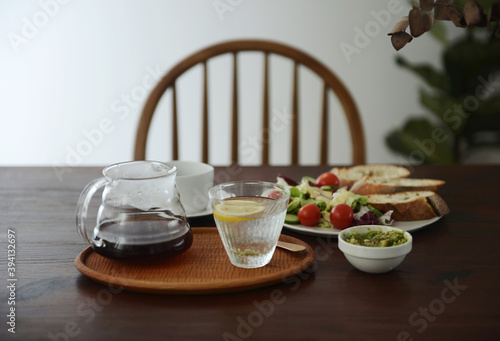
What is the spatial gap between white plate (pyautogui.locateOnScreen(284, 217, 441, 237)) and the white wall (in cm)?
213

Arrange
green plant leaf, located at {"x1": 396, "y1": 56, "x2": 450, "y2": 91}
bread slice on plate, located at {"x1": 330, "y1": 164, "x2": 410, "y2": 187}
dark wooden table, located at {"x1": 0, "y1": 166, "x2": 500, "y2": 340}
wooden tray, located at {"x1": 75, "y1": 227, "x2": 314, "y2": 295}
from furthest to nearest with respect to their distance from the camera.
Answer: green plant leaf, located at {"x1": 396, "y1": 56, "x2": 450, "y2": 91}, bread slice on plate, located at {"x1": 330, "y1": 164, "x2": 410, "y2": 187}, wooden tray, located at {"x1": 75, "y1": 227, "x2": 314, "y2": 295}, dark wooden table, located at {"x1": 0, "y1": 166, "x2": 500, "y2": 340}

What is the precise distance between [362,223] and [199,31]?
89.5 inches

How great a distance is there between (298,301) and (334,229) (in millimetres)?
293

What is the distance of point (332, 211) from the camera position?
42.4 inches

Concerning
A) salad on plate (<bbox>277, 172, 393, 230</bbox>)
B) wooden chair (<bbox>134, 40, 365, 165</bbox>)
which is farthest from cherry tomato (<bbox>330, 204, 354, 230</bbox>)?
wooden chair (<bbox>134, 40, 365, 165</bbox>)

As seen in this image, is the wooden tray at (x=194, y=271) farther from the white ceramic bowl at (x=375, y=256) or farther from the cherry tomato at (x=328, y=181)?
the cherry tomato at (x=328, y=181)

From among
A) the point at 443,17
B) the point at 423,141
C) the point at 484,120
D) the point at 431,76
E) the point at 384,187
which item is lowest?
the point at 423,141

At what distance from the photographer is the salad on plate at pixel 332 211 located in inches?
42.2

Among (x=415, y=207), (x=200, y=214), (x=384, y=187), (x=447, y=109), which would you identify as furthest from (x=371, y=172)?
(x=447, y=109)

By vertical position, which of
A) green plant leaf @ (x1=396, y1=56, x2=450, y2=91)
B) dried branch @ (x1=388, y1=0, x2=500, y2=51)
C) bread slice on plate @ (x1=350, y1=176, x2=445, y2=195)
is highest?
dried branch @ (x1=388, y1=0, x2=500, y2=51)

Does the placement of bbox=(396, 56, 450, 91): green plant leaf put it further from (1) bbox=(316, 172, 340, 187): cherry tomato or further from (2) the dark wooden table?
(2) the dark wooden table

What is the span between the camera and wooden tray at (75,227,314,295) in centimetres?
83

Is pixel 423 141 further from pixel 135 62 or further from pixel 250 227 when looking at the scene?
pixel 250 227

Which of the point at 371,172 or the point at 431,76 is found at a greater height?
the point at 431,76
